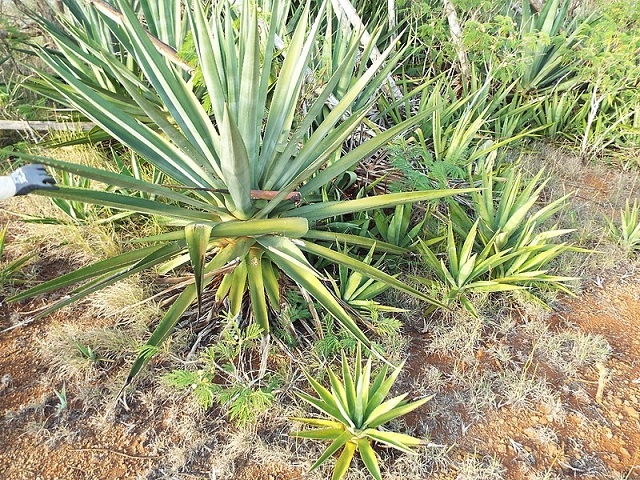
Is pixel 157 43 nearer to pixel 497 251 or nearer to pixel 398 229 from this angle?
pixel 398 229

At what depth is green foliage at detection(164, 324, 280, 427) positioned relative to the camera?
1585mm

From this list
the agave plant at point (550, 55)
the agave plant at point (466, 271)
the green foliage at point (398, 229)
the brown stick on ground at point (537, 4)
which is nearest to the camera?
the agave plant at point (466, 271)

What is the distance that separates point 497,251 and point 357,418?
110 cm

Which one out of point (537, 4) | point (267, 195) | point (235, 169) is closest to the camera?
point (235, 169)

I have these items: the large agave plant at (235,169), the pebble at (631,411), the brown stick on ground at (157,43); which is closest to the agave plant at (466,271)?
the large agave plant at (235,169)

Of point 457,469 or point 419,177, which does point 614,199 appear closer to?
point 419,177

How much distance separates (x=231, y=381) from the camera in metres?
1.74

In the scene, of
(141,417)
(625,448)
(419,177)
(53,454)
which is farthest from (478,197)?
(53,454)

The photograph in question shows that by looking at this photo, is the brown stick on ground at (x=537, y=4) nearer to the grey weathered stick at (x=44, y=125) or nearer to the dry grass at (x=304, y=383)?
the dry grass at (x=304, y=383)

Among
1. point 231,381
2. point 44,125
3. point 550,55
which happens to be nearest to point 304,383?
point 231,381

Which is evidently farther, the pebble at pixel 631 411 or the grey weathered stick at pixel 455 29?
the grey weathered stick at pixel 455 29

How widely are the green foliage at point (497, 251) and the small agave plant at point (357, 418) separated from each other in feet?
2.21

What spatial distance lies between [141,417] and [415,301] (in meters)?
1.28

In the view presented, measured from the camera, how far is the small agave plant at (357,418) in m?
1.46
